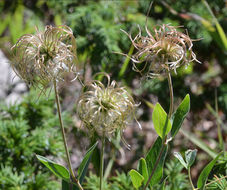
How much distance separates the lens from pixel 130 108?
2.25 feet

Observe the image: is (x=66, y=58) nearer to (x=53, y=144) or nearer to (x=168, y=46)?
(x=168, y=46)

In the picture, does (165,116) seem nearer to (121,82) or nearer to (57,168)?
(57,168)

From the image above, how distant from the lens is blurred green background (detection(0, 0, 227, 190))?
109 centimetres

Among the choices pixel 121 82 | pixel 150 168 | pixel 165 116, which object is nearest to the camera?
pixel 165 116

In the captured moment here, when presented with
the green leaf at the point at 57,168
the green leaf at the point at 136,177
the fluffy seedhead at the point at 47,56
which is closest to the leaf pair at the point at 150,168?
the green leaf at the point at 136,177

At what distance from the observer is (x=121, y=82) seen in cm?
134

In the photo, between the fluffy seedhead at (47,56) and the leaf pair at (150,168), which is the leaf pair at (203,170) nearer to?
the leaf pair at (150,168)

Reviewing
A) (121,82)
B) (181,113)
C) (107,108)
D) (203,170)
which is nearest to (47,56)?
(107,108)

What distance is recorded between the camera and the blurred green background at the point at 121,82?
3.58ft

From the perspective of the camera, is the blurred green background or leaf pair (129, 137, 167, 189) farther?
the blurred green background

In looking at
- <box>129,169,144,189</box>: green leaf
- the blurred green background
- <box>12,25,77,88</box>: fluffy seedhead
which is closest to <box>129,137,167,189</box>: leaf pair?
<box>129,169,144,189</box>: green leaf

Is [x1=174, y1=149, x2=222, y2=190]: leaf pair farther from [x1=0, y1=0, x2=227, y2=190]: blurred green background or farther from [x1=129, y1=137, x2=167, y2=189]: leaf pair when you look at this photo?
[x1=0, y1=0, x2=227, y2=190]: blurred green background

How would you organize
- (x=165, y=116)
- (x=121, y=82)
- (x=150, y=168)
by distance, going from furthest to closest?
(x=121, y=82)
(x=150, y=168)
(x=165, y=116)

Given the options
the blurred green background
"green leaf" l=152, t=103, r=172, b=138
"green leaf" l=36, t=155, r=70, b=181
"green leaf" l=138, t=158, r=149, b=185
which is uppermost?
"green leaf" l=152, t=103, r=172, b=138
